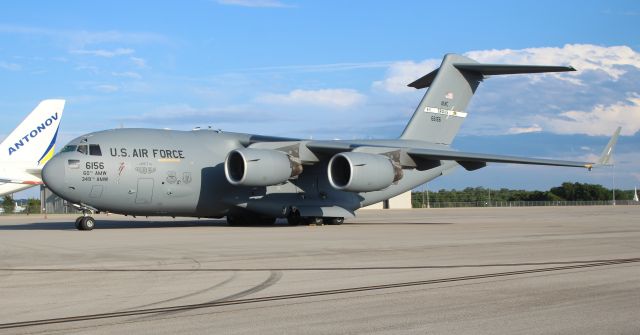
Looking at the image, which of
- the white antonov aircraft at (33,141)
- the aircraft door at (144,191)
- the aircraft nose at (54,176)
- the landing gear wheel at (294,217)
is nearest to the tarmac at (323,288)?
the aircraft nose at (54,176)

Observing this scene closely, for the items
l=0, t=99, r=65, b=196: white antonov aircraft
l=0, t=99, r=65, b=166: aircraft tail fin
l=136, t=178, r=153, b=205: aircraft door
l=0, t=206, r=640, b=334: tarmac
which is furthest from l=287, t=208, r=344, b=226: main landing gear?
l=0, t=99, r=65, b=166: aircraft tail fin

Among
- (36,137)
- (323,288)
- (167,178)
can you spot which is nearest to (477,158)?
(167,178)

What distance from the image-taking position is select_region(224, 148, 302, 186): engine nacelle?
25562 mm

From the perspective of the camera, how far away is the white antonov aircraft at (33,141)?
156 feet

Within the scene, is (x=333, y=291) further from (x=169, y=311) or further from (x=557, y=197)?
(x=557, y=197)

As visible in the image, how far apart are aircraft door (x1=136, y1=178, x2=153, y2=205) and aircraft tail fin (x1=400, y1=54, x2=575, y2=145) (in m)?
11.3

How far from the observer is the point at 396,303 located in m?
8.44

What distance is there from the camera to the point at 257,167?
2566cm

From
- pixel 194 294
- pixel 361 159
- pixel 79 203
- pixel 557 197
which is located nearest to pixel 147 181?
pixel 79 203

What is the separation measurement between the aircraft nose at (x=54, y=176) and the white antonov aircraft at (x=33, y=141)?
24.2 meters

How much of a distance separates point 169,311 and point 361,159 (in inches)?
750

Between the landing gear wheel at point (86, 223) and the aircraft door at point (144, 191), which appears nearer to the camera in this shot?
the landing gear wheel at point (86, 223)

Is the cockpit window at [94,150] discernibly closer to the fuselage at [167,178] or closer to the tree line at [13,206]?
the fuselage at [167,178]

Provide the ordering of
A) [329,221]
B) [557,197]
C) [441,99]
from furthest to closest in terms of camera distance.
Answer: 1. [557,197]
2. [441,99]
3. [329,221]
